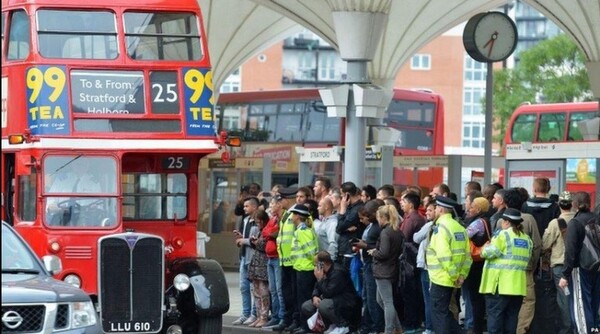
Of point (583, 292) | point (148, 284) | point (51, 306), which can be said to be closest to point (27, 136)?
point (148, 284)

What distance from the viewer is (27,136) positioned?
17.4 m

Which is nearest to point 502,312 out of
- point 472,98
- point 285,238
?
point 285,238

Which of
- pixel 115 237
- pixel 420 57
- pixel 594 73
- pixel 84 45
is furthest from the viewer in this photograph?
pixel 420 57

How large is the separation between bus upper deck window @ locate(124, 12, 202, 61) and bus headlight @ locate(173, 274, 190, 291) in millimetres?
2711

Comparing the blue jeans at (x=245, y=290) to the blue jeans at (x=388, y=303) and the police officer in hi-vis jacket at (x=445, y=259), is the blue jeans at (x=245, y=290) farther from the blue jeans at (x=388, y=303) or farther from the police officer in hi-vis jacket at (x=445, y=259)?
the police officer in hi-vis jacket at (x=445, y=259)

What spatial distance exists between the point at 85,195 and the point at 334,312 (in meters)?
4.21

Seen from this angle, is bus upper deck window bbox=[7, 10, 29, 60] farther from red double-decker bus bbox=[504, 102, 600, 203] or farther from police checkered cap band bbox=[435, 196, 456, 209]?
red double-decker bus bbox=[504, 102, 600, 203]

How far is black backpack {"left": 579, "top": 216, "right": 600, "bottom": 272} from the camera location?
1753 centimetres

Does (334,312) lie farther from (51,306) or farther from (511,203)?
(51,306)

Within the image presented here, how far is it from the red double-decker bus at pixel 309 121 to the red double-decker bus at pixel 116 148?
1828cm

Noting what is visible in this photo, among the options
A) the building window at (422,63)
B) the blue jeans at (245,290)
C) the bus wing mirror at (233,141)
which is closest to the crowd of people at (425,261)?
the blue jeans at (245,290)

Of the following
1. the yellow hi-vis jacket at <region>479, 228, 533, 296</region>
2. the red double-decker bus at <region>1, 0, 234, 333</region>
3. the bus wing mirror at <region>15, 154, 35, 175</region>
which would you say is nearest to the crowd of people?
the yellow hi-vis jacket at <region>479, 228, 533, 296</region>

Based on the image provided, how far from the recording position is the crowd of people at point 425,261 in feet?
57.3

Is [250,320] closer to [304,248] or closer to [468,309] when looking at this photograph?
[304,248]
